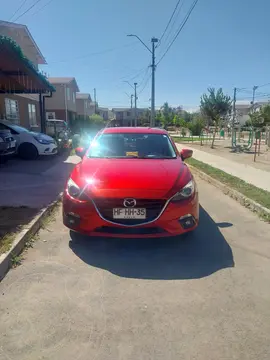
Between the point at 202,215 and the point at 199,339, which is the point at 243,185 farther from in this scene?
the point at 199,339

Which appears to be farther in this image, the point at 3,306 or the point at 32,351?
the point at 3,306

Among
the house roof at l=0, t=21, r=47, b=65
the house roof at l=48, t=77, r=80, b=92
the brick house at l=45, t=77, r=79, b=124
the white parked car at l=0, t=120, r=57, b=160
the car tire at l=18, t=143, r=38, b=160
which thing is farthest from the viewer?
the house roof at l=48, t=77, r=80, b=92

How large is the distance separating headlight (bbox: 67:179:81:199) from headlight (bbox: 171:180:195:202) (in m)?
1.24

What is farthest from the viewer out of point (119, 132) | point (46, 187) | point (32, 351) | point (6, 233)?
point (46, 187)

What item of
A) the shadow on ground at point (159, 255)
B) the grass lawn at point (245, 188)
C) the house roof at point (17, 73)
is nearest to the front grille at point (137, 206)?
the shadow on ground at point (159, 255)

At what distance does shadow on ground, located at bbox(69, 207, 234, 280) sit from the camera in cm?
346

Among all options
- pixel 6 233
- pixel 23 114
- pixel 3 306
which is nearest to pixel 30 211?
pixel 6 233

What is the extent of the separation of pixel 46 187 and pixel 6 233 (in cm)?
337

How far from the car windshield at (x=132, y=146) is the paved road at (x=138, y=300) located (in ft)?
5.13

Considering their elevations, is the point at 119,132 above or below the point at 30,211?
above

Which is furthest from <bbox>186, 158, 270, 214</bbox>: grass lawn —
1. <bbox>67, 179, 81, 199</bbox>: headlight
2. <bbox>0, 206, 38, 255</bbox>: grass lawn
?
<bbox>0, 206, 38, 255</bbox>: grass lawn

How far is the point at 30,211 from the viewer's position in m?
5.23

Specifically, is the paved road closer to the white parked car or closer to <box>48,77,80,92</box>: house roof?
the white parked car

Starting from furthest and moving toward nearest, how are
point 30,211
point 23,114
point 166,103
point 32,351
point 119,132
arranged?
point 166,103 < point 23,114 < point 119,132 < point 30,211 < point 32,351
